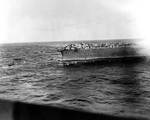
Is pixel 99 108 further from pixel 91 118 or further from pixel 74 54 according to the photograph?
pixel 74 54

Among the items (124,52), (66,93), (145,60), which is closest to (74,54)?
(124,52)

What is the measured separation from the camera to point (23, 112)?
309 cm

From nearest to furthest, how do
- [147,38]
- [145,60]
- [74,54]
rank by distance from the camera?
[74,54] → [145,60] → [147,38]

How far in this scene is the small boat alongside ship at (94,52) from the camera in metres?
44.4

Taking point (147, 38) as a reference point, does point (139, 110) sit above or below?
below

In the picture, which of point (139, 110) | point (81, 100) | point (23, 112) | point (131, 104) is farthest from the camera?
point (81, 100)

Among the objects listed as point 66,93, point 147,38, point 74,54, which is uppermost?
point 147,38

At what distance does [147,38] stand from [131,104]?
60165mm

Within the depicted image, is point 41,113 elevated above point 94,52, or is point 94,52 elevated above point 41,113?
point 41,113

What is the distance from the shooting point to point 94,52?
146 ft

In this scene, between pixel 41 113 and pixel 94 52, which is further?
pixel 94 52

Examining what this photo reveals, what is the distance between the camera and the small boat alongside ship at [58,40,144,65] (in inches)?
1748

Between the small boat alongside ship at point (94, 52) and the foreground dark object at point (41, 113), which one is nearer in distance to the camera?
the foreground dark object at point (41, 113)

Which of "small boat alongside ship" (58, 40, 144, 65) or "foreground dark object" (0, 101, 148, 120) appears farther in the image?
"small boat alongside ship" (58, 40, 144, 65)
